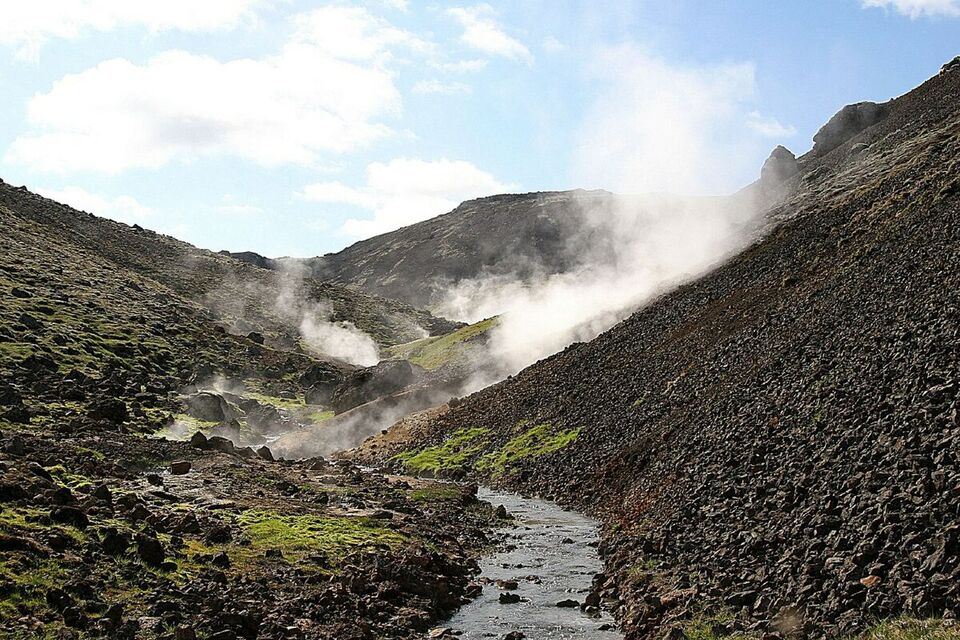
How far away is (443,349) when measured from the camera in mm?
123188

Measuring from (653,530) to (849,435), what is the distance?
27.6ft

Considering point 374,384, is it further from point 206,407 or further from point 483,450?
point 483,450

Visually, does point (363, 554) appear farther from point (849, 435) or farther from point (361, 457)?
point (361, 457)

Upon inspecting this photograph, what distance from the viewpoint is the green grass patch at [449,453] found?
66.0 meters

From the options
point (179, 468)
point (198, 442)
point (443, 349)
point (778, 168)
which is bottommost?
point (179, 468)

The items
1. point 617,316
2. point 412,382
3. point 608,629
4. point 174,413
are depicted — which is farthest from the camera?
point 412,382

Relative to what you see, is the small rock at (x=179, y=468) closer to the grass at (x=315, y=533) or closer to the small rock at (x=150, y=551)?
the grass at (x=315, y=533)

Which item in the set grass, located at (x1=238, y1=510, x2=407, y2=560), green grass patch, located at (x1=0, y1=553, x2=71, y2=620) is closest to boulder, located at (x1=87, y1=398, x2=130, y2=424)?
grass, located at (x1=238, y1=510, x2=407, y2=560)

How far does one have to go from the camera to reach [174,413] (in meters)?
79.1

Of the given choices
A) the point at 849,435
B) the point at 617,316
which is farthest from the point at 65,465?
the point at 617,316

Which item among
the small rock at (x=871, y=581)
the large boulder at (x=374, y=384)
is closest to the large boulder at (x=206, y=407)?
the large boulder at (x=374, y=384)

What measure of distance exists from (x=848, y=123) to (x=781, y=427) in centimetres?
A: 8649

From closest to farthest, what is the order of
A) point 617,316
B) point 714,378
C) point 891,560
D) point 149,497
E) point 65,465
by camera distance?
point 891,560 < point 149,497 < point 65,465 < point 714,378 < point 617,316

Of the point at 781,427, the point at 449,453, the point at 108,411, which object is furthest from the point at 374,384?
the point at 781,427
